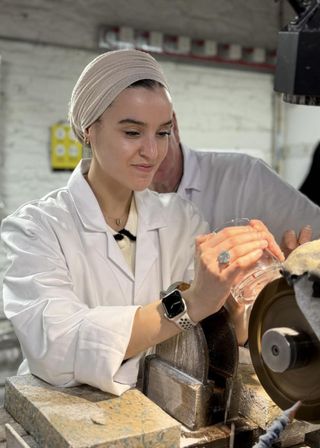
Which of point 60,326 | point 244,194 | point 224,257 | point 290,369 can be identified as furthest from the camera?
point 244,194

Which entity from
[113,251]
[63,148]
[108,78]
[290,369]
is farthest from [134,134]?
[63,148]

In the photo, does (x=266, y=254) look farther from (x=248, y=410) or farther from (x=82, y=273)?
(x=82, y=273)

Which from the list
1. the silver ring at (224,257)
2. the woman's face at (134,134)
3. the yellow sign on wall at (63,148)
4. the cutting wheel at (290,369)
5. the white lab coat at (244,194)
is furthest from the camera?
the yellow sign on wall at (63,148)

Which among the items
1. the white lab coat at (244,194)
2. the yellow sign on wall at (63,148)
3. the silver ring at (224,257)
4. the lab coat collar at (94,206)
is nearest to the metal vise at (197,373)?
the silver ring at (224,257)

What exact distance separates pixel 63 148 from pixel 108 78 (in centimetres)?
234

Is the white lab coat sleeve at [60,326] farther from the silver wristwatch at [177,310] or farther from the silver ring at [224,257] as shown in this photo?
the silver ring at [224,257]

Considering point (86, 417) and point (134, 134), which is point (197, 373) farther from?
point (134, 134)

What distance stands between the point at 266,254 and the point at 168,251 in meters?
0.43

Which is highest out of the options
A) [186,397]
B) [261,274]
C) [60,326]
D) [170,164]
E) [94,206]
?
[170,164]

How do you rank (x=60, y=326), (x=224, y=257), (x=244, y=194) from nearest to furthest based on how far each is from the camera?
(x=224, y=257) < (x=60, y=326) < (x=244, y=194)

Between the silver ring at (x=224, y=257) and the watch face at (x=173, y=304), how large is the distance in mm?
142

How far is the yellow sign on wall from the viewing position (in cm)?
372

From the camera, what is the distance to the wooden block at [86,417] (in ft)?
3.40

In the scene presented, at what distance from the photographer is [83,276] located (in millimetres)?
1514
